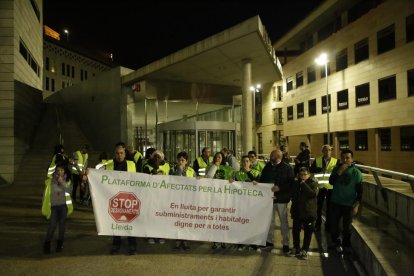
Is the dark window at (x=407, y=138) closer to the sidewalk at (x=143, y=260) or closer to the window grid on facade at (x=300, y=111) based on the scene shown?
the window grid on facade at (x=300, y=111)

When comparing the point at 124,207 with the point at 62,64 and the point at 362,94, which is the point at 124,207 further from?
the point at 62,64

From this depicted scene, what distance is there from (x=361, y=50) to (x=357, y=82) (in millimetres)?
2652

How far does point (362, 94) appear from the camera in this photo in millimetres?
30328

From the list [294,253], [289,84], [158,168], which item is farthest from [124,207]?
[289,84]

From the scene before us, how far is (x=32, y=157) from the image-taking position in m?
20.1

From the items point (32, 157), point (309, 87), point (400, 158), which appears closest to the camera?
point (32, 157)

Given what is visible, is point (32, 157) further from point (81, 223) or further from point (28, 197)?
point (81, 223)

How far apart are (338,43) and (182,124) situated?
72.2 feet

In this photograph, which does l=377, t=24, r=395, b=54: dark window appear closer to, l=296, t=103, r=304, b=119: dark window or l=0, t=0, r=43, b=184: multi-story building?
l=296, t=103, r=304, b=119: dark window

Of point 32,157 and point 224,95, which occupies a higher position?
point 224,95

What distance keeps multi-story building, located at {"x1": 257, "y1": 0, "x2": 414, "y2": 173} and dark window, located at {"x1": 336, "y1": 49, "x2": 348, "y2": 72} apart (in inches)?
3.5

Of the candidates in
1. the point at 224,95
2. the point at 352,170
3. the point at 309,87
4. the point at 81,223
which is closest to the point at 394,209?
the point at 352,170

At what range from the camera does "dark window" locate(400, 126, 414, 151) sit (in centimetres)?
2644

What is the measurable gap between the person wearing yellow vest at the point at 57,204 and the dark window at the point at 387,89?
25827mm
